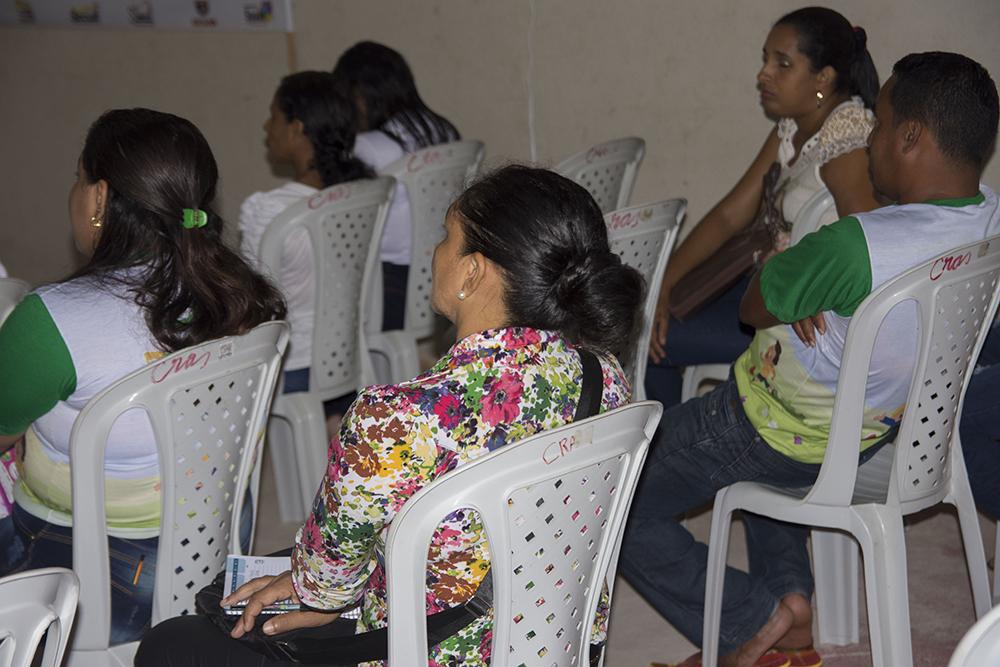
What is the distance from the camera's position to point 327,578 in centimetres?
154

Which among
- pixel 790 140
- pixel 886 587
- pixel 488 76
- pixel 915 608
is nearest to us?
pixel 886 587

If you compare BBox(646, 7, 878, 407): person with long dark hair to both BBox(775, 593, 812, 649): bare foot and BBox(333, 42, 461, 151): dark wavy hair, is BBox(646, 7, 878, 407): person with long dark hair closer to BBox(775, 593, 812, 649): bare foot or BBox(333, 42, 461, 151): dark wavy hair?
BBox(775, 593, 812, 649): bare foot

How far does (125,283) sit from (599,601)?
93 centimetres

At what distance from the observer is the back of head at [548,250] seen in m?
1.56

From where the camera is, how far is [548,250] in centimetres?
156

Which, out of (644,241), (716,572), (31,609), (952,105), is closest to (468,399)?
(31,609)

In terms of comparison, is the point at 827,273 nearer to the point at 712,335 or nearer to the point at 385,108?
the point at 712,335

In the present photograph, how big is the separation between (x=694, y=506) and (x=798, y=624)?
0.32m

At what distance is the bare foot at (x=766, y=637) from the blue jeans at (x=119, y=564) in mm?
1169

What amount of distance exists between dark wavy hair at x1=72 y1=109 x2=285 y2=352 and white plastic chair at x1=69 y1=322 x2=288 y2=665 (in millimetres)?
117

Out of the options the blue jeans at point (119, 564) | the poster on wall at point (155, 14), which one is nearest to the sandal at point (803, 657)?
the blue jeans at point (119, 564)

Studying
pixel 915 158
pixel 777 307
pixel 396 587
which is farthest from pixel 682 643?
pixel 396 587

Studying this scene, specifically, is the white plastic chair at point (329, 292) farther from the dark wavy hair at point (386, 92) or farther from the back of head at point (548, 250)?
the back of head at point (548, 250)

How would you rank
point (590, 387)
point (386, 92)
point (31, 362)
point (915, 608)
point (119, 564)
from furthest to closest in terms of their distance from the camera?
1. point (386, 92)
2. point (915, 608)
3. point (119, 564)
4. point (31, 362)
5. point (590, 387)
